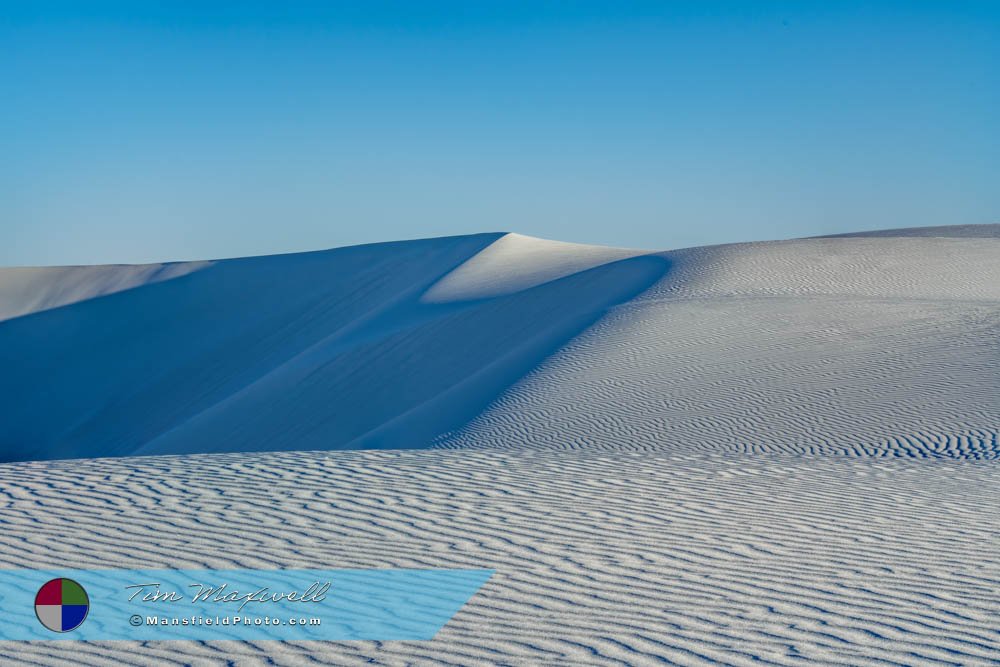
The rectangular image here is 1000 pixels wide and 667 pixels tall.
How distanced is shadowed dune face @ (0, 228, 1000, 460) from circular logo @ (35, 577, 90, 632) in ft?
25.3

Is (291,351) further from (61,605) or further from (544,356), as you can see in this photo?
(61,605)

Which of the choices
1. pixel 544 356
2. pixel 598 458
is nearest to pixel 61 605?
pixel 598 458

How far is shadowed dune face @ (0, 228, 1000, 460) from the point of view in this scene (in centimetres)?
1372

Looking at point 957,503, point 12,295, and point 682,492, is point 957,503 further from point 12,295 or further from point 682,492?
point 12,295

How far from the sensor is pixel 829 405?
45.4ft

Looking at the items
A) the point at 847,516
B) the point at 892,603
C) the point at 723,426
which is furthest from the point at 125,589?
the point at 723,426

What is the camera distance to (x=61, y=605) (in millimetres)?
5117

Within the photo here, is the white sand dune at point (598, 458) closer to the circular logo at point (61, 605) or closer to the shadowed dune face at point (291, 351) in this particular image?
the shadowed dune face at point (291, 351)

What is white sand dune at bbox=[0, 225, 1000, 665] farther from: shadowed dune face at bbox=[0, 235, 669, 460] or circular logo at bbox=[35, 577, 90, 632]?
circular logo at bbox=[35, 577, 90, 632]

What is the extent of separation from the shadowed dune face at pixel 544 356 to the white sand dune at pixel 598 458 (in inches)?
3.8

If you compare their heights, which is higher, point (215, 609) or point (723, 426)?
point (215, 609)

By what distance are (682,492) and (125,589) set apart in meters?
4.51

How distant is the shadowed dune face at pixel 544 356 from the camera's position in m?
13.7

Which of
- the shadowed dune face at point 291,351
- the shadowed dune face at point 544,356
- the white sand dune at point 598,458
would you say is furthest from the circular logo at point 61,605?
the shadowed dune face at point 291,351
